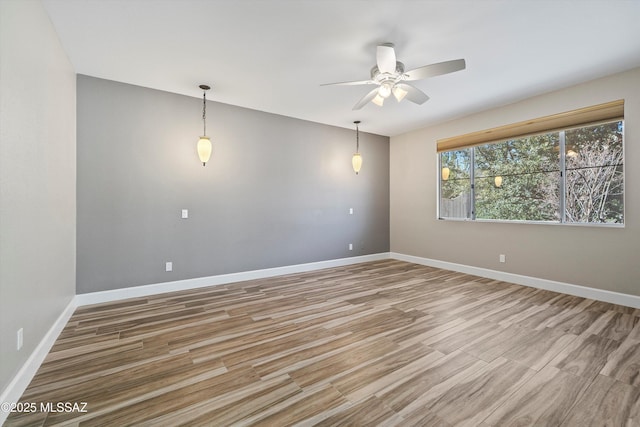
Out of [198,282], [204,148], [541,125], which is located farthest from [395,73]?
[198,282]

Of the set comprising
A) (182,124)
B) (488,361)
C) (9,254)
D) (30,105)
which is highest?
(182,124)

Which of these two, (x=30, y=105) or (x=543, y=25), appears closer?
(x=30, y=105)

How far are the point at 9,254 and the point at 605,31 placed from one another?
4.89 meters

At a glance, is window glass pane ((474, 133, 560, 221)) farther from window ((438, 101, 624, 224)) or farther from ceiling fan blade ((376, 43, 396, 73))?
ceiling fan blade ((376, 43, 396, 73))

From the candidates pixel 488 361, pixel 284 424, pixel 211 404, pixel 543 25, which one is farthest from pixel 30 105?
pixel 543 25

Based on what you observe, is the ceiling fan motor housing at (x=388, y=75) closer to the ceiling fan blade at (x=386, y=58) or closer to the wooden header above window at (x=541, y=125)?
the ceiling fan blade at (x=386, y=58)

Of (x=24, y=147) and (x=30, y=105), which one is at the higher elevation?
(x=30, y=105)

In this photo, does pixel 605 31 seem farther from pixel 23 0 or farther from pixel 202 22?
pixel 23 0

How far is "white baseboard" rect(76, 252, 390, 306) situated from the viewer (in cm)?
347

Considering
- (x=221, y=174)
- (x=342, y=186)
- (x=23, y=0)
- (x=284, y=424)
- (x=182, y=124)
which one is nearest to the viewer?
(x=284, y=424)

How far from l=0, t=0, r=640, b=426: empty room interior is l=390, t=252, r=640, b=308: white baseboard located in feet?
0.07

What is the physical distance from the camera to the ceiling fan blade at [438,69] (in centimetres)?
243

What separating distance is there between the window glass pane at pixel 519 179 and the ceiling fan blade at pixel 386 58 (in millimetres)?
3005

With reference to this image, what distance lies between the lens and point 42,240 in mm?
2191
